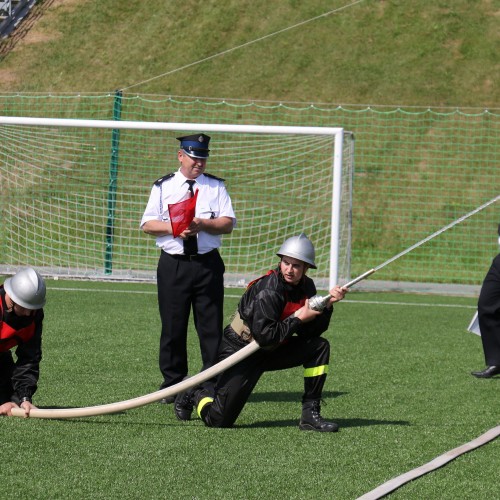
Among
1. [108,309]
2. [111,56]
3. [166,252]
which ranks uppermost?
[111,56]

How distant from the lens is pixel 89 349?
10.5 meters

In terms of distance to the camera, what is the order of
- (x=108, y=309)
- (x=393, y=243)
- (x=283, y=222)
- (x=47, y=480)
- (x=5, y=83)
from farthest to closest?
(x=5, y=83), (x=393, y=243), (x=283, y=222), (x=108, y=309), (x=47, y=480)

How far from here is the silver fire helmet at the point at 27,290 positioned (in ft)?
21.9

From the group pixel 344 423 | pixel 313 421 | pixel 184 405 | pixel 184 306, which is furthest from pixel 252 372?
pixel 184 306

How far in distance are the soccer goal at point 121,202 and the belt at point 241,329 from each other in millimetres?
8735

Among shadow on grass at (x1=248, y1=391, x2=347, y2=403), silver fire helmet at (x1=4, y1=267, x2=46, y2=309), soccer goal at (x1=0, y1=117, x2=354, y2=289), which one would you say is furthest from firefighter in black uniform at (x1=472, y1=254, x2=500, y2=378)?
soccer goal at (x1=0, y1=117, x2=354, y2=289)

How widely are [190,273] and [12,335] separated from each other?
1536 millimetres

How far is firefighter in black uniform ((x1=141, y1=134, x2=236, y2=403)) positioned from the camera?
26.0ft

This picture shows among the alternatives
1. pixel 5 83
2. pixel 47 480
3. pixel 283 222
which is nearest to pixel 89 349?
pixel 47 480

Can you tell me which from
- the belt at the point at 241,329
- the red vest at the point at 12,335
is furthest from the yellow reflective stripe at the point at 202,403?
the red vest at the point at 12,335

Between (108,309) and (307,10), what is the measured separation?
58.2ft

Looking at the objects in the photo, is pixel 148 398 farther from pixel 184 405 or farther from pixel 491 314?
pixel 491 314

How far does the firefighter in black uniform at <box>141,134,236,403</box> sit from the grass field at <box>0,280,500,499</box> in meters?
0.47

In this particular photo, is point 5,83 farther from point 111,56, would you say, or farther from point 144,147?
point 144,147
